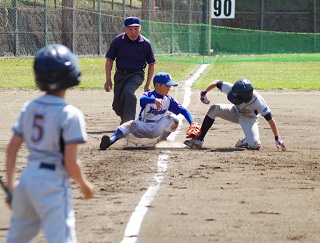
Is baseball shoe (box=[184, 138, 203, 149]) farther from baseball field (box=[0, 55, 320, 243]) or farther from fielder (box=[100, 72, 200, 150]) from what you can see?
fielder (box=[100, 72, 200, 150])

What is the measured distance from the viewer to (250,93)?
1229 centimetres

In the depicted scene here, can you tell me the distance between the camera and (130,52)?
1482cm

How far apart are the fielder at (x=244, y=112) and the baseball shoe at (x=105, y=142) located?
1166 millimetres

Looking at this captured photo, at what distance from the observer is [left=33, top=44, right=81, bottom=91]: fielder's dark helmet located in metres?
5.27

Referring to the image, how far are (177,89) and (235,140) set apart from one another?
918cm

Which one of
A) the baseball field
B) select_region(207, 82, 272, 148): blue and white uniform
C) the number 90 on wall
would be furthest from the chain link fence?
select_region(207, 82, 272, 148): blue and white uniform

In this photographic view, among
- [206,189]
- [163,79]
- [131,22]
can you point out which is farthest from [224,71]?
[206,189]

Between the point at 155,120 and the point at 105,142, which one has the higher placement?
the point at 155,120

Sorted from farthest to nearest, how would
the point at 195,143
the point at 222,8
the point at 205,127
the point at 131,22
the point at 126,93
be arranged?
the point at 222,8 → the point at 126,93 → the point at 131,22 → the point at 205,127 → the point at 195,143

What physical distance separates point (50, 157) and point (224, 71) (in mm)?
26003

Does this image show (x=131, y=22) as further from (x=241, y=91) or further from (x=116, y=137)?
(x=241, y=91)

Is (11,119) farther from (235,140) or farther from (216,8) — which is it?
(216,8)

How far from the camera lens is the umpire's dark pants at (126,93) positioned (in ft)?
47.8

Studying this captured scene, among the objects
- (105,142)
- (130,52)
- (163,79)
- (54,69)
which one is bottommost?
(105,142)
